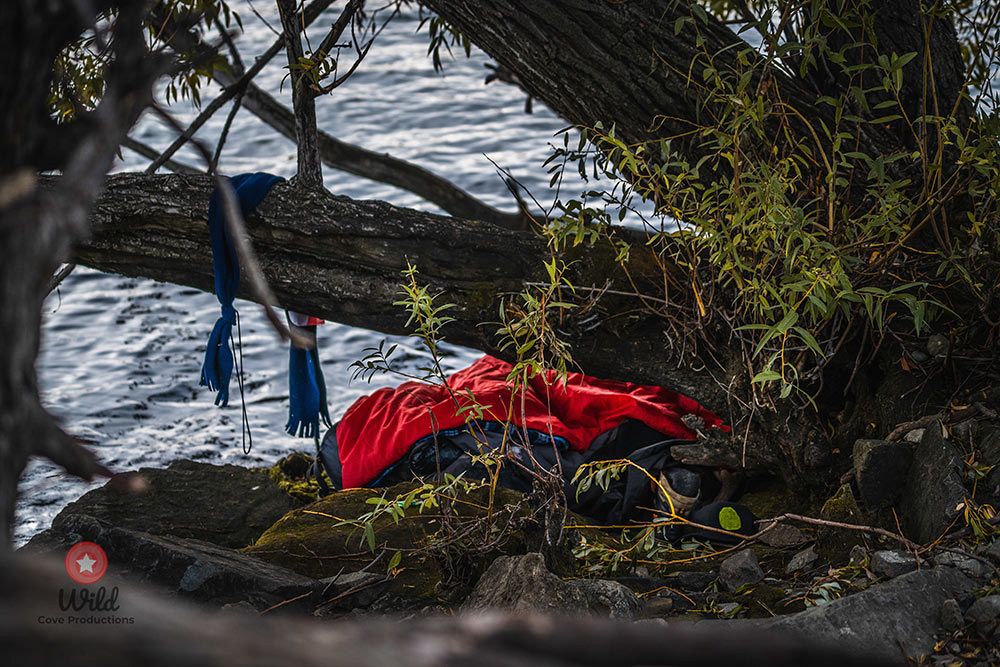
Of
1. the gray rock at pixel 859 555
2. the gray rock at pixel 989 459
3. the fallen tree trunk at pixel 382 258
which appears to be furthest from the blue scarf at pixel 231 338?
the gray rock at pixel 989 459

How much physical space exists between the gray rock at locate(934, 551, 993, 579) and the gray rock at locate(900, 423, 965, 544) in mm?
138

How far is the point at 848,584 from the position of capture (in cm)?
215

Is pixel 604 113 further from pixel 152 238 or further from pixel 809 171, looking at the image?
pixel 152 238

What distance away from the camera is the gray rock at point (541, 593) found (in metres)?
2.00

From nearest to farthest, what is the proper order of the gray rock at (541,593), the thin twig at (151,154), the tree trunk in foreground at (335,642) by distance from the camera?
the tree trunk in foreground at (335,642) < the gray rock at (541,593) < the thin twig at (151,154)

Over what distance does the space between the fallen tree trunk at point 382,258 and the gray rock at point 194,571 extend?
93cm

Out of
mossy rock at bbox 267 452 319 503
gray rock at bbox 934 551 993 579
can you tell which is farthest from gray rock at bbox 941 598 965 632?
mossy rock at bbox 267 452 319 503

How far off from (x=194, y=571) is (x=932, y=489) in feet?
5.65

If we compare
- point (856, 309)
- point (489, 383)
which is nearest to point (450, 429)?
point (489, 383)

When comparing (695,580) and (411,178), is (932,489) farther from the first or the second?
(411,178)

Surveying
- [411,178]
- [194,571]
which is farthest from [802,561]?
[411,178]

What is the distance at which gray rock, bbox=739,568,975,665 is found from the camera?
1.85 metres

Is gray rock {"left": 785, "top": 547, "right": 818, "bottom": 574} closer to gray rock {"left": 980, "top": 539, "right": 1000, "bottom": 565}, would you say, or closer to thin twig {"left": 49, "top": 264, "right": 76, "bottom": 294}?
gray rock {"left": 980, "top": 539, "right": 1000, "bottom": 565}

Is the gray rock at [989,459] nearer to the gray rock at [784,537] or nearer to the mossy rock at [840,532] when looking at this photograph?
the mossy rock at [840,532]
